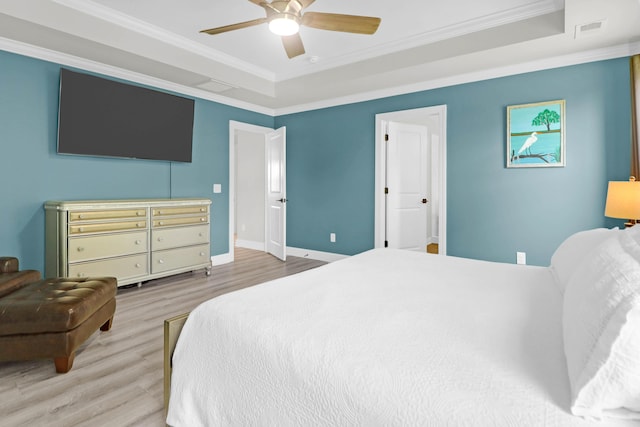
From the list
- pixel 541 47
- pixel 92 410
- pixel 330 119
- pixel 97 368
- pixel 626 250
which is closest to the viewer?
pixel 626 250

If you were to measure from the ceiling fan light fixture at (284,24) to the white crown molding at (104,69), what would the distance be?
97.6 inches

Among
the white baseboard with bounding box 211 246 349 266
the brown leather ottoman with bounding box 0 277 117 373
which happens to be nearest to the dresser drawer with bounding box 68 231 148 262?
the brown leather ottoman with bounding box 0 277 117 373

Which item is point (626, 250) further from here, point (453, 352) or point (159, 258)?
point (159, 258)

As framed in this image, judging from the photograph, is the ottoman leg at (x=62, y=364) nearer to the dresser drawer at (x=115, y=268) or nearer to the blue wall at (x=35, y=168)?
the dresser drawer at (x=115, y=268)

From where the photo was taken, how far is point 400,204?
5055 millimetres

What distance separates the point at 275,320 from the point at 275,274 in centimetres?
331

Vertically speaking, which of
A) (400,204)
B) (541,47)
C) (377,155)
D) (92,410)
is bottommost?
(92,410)

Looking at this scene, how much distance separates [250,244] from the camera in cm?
667

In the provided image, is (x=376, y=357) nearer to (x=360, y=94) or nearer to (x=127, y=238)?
(x=127, y=238)

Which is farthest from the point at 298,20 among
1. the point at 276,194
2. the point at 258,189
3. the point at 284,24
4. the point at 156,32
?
the point at 258,189

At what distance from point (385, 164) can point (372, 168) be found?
19 centimetres

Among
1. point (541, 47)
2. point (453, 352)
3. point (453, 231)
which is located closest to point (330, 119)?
point (453, 231)

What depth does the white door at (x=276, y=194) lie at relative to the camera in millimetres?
5320

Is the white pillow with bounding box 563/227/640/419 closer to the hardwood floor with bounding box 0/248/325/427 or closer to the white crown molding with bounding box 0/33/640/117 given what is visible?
the hardwood floor with bounding box 0/248/325/427
